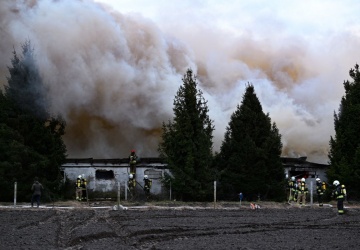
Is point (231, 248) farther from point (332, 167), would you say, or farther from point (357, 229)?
point (332, 167)

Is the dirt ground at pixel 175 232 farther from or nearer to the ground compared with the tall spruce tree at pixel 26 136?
nearer to the ground

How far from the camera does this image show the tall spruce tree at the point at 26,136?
4066 cm

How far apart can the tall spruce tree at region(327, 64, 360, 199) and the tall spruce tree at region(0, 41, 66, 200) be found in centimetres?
2174

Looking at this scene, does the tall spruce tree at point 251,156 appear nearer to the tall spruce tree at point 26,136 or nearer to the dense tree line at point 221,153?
the dense tree line at point 221,153

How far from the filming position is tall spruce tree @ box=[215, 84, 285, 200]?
45.2m

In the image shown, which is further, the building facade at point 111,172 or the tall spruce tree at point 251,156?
the tall spruce tree at point 251,156

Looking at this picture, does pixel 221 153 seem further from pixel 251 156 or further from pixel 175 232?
pixel 175 232

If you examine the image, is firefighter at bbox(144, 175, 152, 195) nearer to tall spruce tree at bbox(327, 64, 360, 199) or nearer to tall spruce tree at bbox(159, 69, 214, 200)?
tall spruce tree at bbox(159, 69, 214, 200)

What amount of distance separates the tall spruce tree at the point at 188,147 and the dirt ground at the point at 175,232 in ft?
53.7

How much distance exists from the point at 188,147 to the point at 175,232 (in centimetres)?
2494

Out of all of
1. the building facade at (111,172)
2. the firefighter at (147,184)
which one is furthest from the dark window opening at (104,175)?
the firefighter at (147,184)

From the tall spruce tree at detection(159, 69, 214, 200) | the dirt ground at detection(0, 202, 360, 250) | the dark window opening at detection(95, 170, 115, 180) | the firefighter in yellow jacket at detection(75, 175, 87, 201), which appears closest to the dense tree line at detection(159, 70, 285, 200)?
the tall spruce tree at detection(159, 69, 214, 200)

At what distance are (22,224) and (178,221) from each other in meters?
6.12

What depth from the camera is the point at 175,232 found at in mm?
19047
